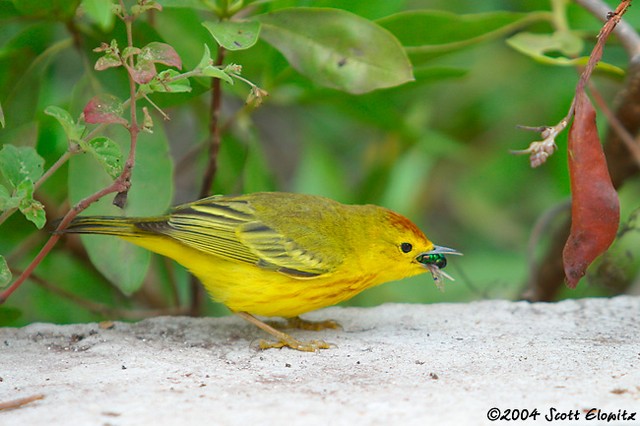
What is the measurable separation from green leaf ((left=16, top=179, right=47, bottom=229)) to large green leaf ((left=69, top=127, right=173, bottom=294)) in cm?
55

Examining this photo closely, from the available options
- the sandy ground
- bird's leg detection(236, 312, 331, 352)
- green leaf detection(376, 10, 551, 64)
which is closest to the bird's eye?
the sandy ground

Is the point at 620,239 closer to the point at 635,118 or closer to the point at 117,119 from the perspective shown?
the point at 635,118

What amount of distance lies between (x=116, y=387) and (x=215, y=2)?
1529 millimetres

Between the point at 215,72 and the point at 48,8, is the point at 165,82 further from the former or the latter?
the point at 48,8

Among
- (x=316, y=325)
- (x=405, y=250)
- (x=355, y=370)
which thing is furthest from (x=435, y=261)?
(x=355, y=370)

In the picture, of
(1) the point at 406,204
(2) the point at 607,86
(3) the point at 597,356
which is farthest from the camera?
(2) the point at 607,86

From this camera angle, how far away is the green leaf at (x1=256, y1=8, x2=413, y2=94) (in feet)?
10.5

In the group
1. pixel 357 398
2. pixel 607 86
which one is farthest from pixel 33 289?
pixel 607 86

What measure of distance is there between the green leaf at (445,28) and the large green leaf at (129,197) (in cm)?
108

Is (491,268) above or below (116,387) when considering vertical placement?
below

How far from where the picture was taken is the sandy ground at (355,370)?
2246 millimetres

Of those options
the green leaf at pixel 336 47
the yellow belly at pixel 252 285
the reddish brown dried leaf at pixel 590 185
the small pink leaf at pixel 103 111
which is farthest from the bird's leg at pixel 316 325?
the small pink leaf at pixel 103 111

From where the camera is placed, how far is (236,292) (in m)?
3.38

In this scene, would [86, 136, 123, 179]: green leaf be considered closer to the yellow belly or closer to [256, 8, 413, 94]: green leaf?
the yellow belly
